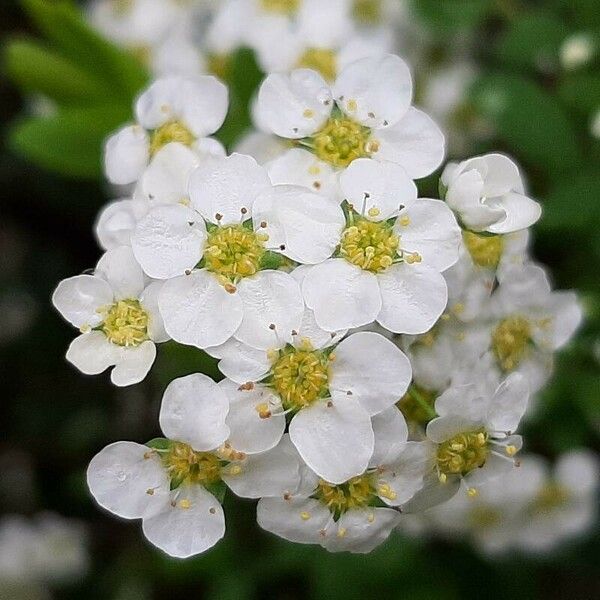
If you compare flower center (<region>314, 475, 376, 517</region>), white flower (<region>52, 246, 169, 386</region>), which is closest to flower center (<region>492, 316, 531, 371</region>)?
flower center (<region>314, 475, 376, 517</region>)

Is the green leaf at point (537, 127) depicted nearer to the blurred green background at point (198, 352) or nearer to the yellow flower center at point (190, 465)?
the blurred green background at point (198, 352)

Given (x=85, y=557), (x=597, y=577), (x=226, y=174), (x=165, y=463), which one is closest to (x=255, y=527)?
(x=85, y=557)

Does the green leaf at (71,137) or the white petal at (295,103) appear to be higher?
the white petal at (295,103)

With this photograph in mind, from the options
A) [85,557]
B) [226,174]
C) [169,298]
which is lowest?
[85,557]

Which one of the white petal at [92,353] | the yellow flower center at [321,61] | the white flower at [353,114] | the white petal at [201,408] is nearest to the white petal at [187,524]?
the white petal at [201,408]

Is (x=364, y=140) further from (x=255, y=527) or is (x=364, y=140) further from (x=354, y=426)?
(x=255, y=527)

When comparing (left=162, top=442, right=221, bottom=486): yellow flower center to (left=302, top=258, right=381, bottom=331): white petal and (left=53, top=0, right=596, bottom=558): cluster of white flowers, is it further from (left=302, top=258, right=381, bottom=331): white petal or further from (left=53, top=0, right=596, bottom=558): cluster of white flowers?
(left=302, top=258, right=381, bottom=331): white petal

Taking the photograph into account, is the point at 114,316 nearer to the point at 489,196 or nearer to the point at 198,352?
the point at 198,352
